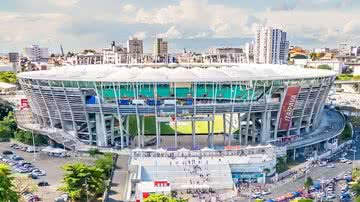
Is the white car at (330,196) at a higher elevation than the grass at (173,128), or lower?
lower

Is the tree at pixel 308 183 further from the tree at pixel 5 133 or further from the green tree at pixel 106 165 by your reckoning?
the tree at pixel 5 133

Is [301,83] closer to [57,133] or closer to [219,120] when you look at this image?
[219,120]

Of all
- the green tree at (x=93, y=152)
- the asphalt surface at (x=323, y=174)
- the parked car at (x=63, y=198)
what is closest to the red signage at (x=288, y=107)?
the asphalt surface at (x=323, y=174)

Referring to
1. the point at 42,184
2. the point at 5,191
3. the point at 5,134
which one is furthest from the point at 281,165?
the point at 5,134

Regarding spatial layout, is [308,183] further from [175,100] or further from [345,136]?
[345,136]

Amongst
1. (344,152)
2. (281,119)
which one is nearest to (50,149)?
(281,119)

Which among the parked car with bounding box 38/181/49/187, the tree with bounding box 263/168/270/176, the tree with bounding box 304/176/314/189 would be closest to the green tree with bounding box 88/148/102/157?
the parked car with bounding box 38/181/49/187

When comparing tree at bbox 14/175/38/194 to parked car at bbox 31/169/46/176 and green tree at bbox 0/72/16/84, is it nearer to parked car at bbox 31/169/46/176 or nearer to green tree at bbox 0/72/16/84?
parked car at bbox 31/169/46/176
